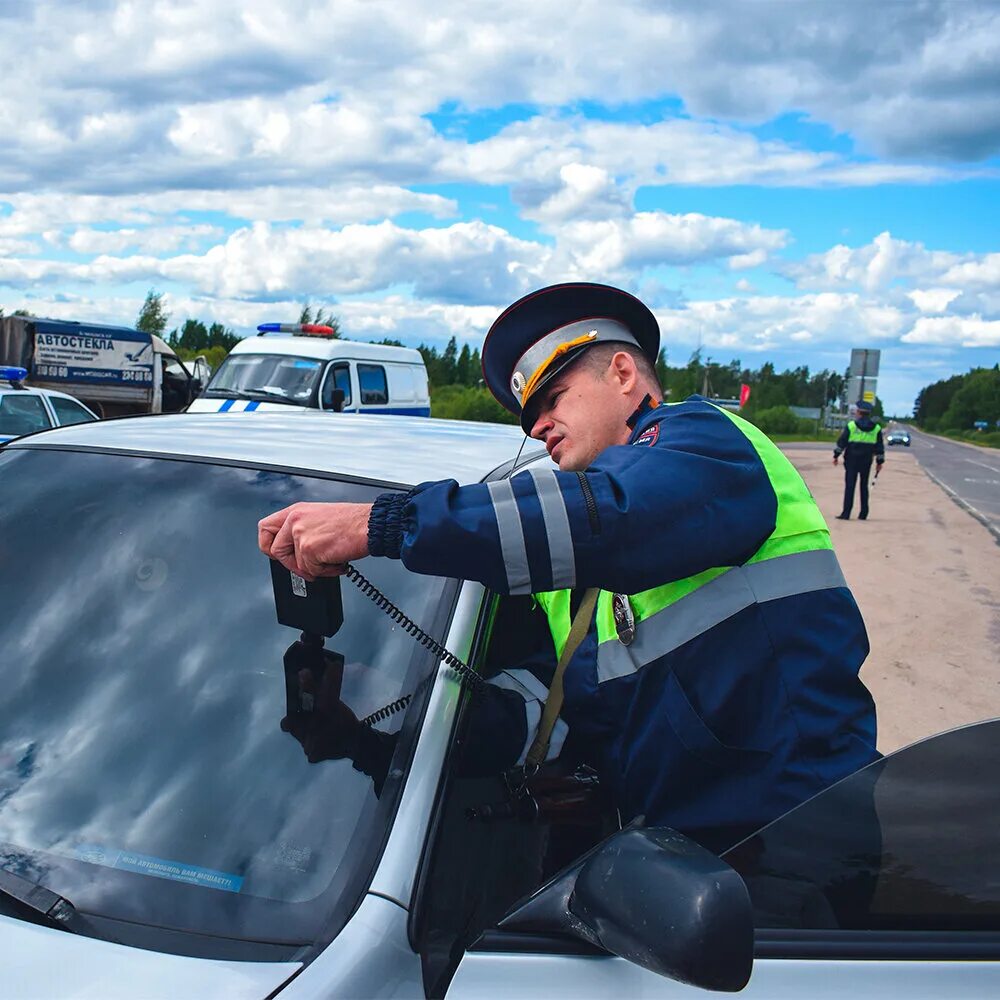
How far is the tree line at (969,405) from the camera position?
12838 centimetres

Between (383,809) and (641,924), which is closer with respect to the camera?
(641,924)

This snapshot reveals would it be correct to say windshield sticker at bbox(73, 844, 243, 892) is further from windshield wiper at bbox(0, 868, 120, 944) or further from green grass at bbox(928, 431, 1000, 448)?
green grass at bbox(928, 431, 1000, 448)

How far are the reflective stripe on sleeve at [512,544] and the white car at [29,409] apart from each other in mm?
11061

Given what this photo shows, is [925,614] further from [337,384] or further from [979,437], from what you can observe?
[979,437]

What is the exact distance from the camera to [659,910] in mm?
1101

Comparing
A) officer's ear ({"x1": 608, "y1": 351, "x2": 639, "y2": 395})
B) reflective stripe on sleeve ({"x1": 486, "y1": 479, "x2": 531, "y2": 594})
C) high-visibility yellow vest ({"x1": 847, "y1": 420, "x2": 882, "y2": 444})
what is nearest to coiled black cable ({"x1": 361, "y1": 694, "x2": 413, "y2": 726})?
reflective stripe on sleeve ({"x1": 486, "y1": 479, "x2": 531, "y2": 594})

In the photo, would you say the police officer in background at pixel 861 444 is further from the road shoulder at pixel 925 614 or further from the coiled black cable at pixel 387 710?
the coiled black cable at pixel 387 710

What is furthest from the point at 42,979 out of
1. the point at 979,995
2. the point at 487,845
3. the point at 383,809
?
the point at 979,995

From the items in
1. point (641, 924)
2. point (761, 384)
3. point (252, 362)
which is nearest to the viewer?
point (641, 924)

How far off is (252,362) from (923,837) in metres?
14.5

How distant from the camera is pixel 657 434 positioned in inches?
66.6

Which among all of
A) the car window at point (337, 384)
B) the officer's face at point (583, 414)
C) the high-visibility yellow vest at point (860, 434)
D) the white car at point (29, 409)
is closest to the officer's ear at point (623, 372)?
the officer's face at point (583, 414)

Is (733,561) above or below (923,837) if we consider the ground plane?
above

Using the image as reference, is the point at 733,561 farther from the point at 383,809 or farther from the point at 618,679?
the point at 383,809
